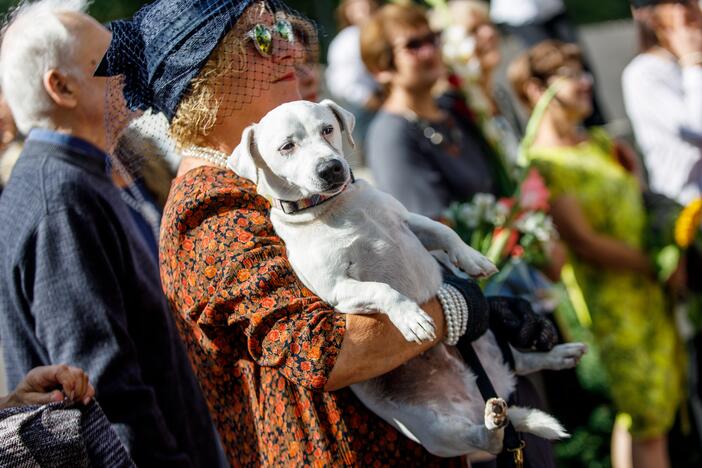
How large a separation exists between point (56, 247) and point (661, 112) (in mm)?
3363

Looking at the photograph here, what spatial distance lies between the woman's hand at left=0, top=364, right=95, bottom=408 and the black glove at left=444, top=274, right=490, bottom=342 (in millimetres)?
918

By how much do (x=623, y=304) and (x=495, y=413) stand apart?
267cm

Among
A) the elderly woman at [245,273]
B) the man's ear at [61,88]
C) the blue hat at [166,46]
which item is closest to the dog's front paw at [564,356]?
the elderly woman at [245,273]

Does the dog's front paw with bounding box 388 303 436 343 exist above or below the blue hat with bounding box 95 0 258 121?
below

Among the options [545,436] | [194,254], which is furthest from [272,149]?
[545,436]

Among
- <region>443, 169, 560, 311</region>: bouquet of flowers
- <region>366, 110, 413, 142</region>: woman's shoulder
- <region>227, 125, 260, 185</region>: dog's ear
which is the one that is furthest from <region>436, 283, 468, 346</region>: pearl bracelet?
<region>366, 110, 413, 142</region>: woman's shoulder

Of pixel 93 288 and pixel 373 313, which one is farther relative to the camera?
pixel 93 288

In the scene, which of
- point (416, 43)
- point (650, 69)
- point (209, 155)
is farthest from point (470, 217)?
point (650, 69)

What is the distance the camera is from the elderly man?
8.51 ft

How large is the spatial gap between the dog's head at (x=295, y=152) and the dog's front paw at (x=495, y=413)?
1.90 feet

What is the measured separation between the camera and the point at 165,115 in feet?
7.01

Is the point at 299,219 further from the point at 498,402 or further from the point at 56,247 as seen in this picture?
the point at 56,247

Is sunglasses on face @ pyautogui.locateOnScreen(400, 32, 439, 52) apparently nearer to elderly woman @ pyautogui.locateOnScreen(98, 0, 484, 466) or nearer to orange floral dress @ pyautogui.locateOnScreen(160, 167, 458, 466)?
elderly woman @ pyautogui.locateOnScreen(98, 0, 484, 466)

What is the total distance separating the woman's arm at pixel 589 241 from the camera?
4.36m
